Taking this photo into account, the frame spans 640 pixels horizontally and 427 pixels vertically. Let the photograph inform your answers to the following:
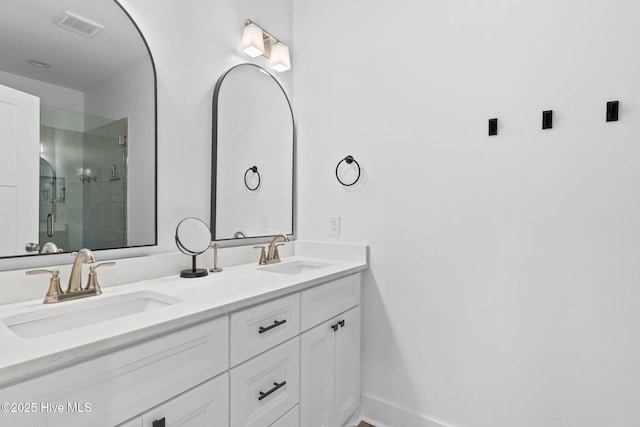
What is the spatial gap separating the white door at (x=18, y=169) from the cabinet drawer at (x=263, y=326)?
740mm

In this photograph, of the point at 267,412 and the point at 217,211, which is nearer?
the point at 267,412

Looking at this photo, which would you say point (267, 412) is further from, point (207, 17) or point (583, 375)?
point (207, 17)

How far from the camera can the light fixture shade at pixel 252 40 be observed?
5.92 ft

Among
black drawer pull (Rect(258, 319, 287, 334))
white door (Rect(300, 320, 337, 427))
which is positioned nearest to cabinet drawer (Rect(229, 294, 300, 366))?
black drawer pull (Rect(258, 319, 287, 334))

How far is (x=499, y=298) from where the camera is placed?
1516 millimetres

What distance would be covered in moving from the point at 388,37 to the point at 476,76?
537 mm

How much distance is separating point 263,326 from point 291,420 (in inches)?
17.0

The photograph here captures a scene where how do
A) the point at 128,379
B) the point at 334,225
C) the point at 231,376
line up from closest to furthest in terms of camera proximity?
1. the point at 128,379
2. the point at 231,376
3. the point at 334,225

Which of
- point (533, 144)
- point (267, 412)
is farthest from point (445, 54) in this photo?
point (267, 412)

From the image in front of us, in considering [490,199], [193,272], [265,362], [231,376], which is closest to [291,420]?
[265,362]

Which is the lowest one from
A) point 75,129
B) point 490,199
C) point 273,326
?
point 273,326

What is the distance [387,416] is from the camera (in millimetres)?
1798

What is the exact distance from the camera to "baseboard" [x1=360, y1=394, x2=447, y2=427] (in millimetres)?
1704

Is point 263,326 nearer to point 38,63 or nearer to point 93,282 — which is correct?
point 93,282
